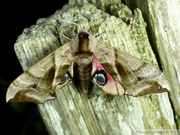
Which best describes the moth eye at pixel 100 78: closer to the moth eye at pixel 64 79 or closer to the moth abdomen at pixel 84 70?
the moth abdomen at pixel 84 70

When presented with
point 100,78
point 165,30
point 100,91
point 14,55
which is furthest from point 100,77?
point 14,55

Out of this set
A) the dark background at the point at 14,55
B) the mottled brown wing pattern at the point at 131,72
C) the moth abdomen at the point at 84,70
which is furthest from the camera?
the dark background at the point at 14,55

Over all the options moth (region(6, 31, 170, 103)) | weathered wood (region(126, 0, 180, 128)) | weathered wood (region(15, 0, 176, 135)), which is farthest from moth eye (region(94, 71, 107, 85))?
weathered wood (region(126, 0, 180, 128))

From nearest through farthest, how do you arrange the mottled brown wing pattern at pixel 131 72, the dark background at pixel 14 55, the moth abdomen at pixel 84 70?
the mottled brown wing pattern at pixel 131 72
the moth abdomen at pixel 84 70
the dark background at pixel 14 55

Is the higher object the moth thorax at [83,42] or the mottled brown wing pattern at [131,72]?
the moth thorax at [83,42]

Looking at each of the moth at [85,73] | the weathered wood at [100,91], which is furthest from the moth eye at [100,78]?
the weathered wood at [100,91]

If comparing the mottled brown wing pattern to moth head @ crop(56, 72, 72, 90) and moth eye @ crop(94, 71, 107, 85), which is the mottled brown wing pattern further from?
moth head @ crop(56, 72, 72, 90)

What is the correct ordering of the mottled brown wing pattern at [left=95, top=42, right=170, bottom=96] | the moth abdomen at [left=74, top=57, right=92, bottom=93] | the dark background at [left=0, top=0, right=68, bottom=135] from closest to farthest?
the mottled brown wing pattern at [left=95, top=42, right=170, bottom=96] < the moth abdomen at [left=74, top=57, right=92, bottom=93] < the dark background at [left=0, top=0, right=68, bottom=135]
